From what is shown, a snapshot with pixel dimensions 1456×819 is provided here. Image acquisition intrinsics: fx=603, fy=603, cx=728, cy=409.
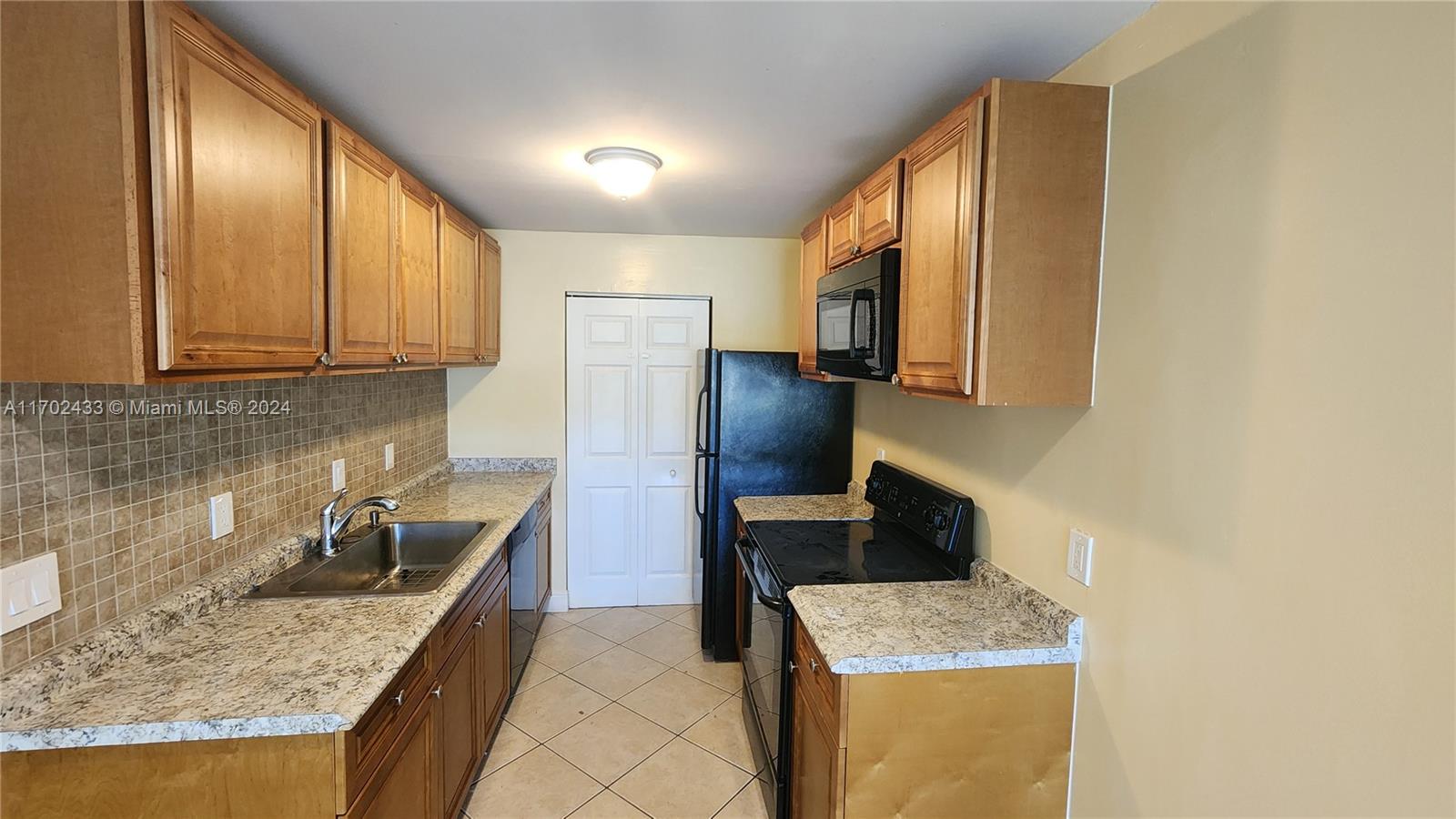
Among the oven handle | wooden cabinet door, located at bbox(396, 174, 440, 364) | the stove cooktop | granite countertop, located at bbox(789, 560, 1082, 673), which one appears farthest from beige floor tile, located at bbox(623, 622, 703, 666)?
wooden cabinet door, located at bbox(396, 174, 440, 364)

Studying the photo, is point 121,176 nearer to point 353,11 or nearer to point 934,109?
point 353,11

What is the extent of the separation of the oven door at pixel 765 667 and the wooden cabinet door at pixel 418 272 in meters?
1.50

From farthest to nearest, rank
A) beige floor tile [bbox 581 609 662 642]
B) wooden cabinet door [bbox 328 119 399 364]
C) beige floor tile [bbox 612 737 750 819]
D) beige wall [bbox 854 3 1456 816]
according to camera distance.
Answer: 1. beige floor tile [bbox 581 609 662 642]
2. beige floor tile [bbox 612 737 750 819]
3. wooden cabinet door [bbox 328 119 399 364]
4. beige wall [bbox 854 3 1456 816]

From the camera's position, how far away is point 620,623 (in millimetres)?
3592

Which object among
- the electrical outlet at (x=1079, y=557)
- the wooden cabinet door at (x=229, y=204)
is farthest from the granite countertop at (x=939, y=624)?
the wooden cabinet door at (x=229, y=204)

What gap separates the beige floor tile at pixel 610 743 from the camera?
2352 mm

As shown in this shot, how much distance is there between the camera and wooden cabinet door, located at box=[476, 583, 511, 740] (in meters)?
2.16

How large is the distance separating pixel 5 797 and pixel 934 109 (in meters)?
2.57

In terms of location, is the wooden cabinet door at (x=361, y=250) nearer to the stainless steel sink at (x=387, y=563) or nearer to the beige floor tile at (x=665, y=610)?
the stainless steel sink at (x=387, y=563)

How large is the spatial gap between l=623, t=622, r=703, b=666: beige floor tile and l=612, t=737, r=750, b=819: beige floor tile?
29.6 inches

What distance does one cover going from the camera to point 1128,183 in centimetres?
A: 132

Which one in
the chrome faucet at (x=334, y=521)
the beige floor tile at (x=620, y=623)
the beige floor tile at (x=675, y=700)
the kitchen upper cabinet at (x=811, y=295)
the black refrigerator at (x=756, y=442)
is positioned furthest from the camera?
the beige floor tile at (x=620, y=623)

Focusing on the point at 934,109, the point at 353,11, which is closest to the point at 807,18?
the point at 934,109

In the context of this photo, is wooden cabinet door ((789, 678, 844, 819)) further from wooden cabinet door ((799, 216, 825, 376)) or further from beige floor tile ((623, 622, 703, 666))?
beige floor tile ((623, 622, 703, 666))
